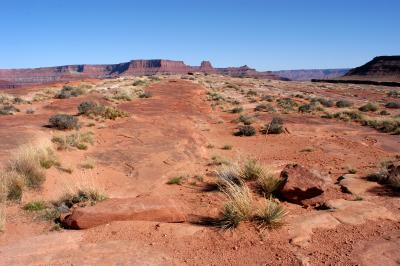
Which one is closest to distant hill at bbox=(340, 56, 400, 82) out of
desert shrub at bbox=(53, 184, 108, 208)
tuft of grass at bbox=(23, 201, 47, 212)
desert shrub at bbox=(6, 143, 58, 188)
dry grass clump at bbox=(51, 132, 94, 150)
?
dry grass clump at bbox=(51, 132, 94, 150)

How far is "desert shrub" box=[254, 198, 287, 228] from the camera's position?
6088mm

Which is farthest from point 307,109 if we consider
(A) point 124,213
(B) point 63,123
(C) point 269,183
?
(A) point 124,213

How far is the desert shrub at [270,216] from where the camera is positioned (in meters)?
6.09

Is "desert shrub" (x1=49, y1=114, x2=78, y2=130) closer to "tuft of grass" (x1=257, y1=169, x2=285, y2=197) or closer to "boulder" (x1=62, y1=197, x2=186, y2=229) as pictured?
"boulder" (x1=62, y1=197, x2=186, y2=229)

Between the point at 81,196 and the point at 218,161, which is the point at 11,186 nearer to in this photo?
the point at 81,196

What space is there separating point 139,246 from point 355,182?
17.6ft

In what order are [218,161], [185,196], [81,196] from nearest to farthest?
[81,196] → [185,196] → [218,161]

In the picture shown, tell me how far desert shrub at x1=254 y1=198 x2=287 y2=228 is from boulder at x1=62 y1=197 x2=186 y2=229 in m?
1.25

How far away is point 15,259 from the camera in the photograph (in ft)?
16.8

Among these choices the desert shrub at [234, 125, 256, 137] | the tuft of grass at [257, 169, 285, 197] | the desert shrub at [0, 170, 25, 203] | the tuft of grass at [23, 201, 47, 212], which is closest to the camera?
the tuft of grass at [23, 201, 47, 212]

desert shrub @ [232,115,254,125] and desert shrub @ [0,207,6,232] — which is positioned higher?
desert shrub @ [0,207,6,232]

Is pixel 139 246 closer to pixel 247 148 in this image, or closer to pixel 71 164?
pixel 71 164

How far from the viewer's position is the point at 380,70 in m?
105

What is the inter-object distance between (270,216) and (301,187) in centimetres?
166
